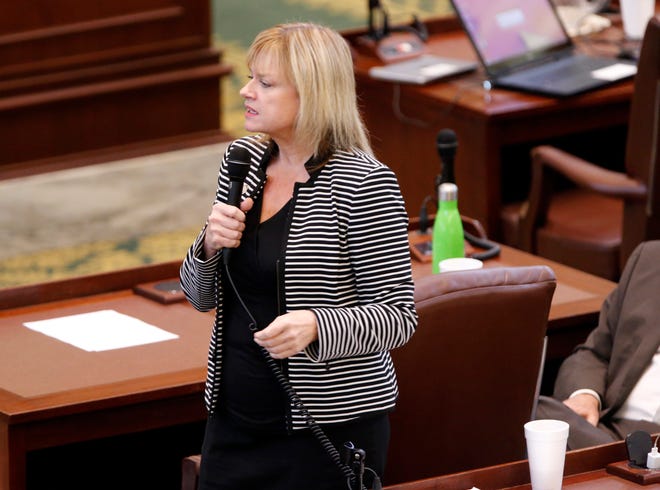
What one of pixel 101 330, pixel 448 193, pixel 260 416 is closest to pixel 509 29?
pixel 448 193

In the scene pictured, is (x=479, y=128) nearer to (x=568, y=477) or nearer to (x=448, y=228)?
(x=448, y=228)

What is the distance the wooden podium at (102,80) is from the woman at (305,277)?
3685mm

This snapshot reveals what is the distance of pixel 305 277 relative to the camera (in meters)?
2.41

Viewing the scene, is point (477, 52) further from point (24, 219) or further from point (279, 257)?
point (279, 257)

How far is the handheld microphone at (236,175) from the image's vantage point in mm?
2365

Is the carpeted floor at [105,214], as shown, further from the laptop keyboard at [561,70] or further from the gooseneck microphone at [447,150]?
the gooseneck microphone at [447,150]

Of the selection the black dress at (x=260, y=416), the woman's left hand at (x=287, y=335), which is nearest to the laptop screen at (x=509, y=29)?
the black dress at (x=260, y=416)

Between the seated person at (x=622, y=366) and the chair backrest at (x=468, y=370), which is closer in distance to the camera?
the chair backrest at (x=468, y=370)

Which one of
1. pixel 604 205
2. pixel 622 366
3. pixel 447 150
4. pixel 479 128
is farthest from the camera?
pixel 604 205

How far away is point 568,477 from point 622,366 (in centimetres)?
79

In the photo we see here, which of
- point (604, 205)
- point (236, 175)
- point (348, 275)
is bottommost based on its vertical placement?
point (604, 205)

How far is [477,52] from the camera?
492 centimetres

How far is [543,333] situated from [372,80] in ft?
7.77

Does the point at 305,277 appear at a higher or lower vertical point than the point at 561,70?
higher
